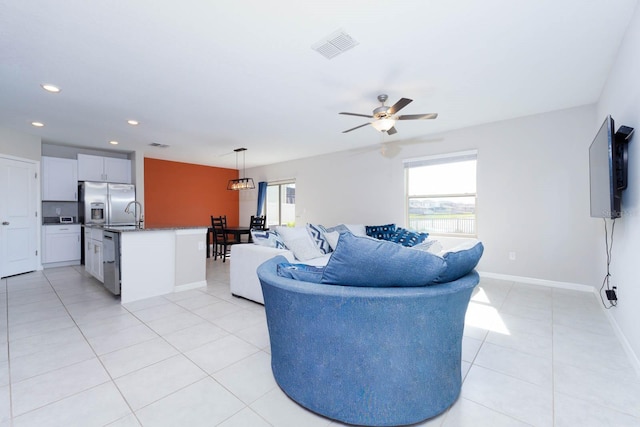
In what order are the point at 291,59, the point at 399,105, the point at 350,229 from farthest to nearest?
the point at 350,229, the point at 399,105, the point at 291,59

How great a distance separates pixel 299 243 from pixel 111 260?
2376 millimetres

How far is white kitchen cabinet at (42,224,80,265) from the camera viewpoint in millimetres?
5332

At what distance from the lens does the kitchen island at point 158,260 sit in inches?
133

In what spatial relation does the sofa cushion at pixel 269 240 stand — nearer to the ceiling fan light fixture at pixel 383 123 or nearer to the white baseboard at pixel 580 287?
the ceiling fan light fixture at pixel 383 123

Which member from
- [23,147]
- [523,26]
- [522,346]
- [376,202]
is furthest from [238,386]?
[23,147]

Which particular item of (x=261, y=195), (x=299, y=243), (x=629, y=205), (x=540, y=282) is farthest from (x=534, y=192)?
(x=261, y=195)

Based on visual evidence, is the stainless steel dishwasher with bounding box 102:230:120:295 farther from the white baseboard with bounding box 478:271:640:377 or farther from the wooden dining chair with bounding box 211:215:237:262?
the white baseboard with bounding box 478:271:640:377

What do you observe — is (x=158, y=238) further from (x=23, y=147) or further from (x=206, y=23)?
(x=23, y=147)

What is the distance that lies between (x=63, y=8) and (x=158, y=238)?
2458 millimetres

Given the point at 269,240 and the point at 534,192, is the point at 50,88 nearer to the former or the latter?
the point at 269,240

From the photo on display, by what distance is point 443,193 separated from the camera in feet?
16.5

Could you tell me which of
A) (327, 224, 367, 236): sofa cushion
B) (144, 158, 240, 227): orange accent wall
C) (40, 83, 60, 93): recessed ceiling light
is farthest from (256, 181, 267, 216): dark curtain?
(40, 83, 60, 93): recessed ceiling light

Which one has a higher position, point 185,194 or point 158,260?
point 185,194

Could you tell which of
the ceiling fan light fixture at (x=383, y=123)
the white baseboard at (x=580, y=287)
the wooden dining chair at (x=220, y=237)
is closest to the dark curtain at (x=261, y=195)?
the wooden dining chair at (x=220, y=237)
